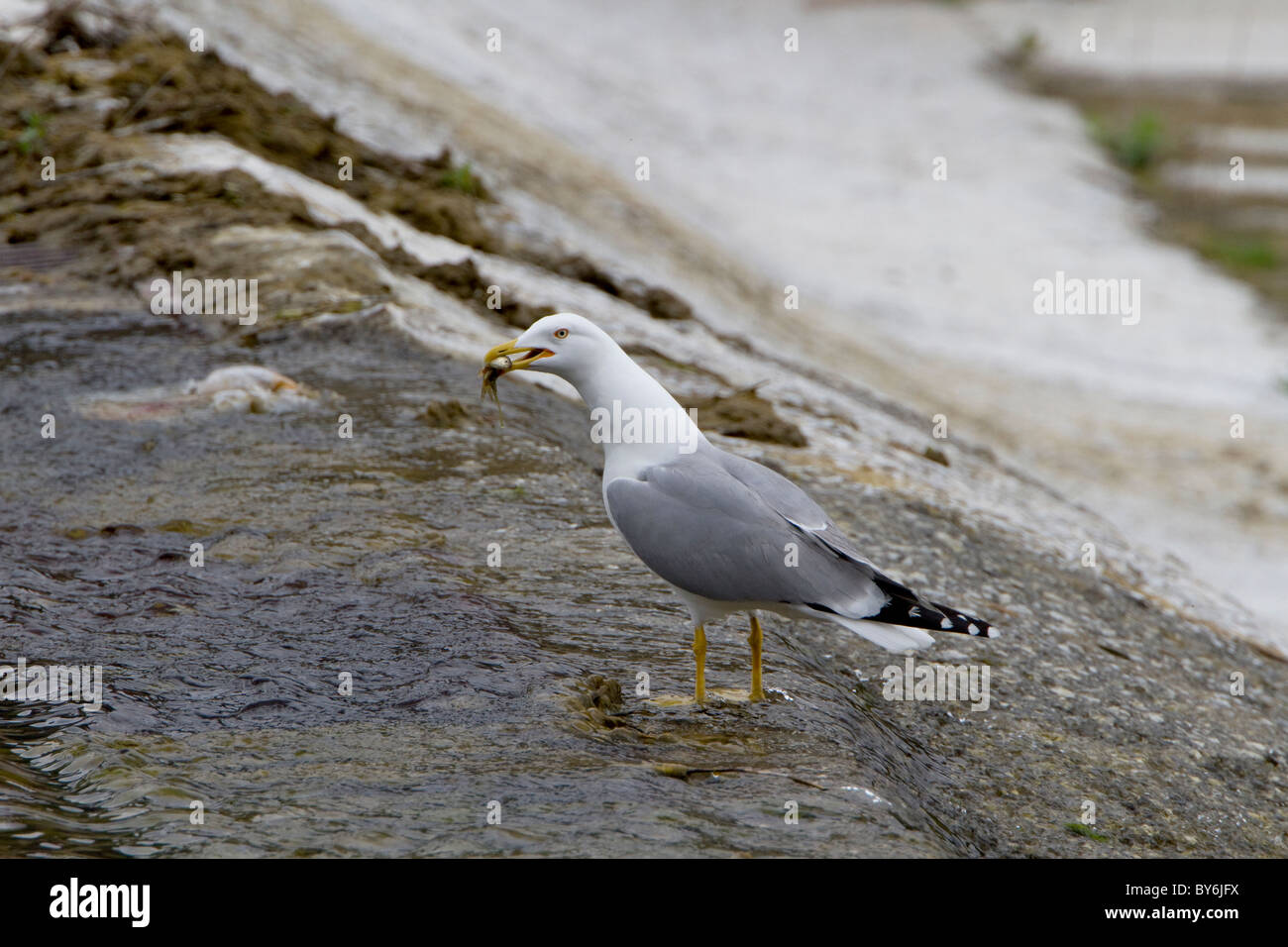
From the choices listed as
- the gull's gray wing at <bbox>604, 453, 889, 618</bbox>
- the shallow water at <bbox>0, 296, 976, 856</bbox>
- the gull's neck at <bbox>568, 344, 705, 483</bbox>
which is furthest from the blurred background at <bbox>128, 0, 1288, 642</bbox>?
the gull's neck at <bbox>568, 344, 705, 483</bbox>

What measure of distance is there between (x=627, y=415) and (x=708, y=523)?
0.46 meters

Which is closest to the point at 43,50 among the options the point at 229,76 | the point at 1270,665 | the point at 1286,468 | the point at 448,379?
the point at 229,76

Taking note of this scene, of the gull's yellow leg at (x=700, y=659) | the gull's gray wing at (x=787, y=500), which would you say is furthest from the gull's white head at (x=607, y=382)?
the gull's yellow leg at (x=700, y=659)

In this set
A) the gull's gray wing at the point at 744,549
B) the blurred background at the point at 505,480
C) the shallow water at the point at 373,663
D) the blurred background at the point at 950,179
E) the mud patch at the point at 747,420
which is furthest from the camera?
the blurred background at the point at 950,179

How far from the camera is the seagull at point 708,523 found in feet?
14.7

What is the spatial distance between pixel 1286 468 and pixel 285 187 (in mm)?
10296

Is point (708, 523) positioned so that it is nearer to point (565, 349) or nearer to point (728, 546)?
point (728, 546)

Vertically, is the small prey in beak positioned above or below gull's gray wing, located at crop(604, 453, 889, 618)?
above

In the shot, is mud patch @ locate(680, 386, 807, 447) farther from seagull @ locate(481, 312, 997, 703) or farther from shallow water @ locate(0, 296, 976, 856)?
seagull @ locate(481, 312, 997, 703)

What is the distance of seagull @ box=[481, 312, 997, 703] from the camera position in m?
4.48

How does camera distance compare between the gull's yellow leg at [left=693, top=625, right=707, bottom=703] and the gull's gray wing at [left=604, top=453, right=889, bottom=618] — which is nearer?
the gull's gray wing at [left=604, top=453, right=889, bottom=618]

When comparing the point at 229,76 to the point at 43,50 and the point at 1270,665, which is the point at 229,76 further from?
the point at 1270,665

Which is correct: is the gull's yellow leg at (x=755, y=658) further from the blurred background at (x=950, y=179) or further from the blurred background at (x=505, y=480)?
the blurred background at (x=950, y=179)

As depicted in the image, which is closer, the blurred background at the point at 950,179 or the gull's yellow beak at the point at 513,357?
the gull's yellow beak at the point at 513,357
